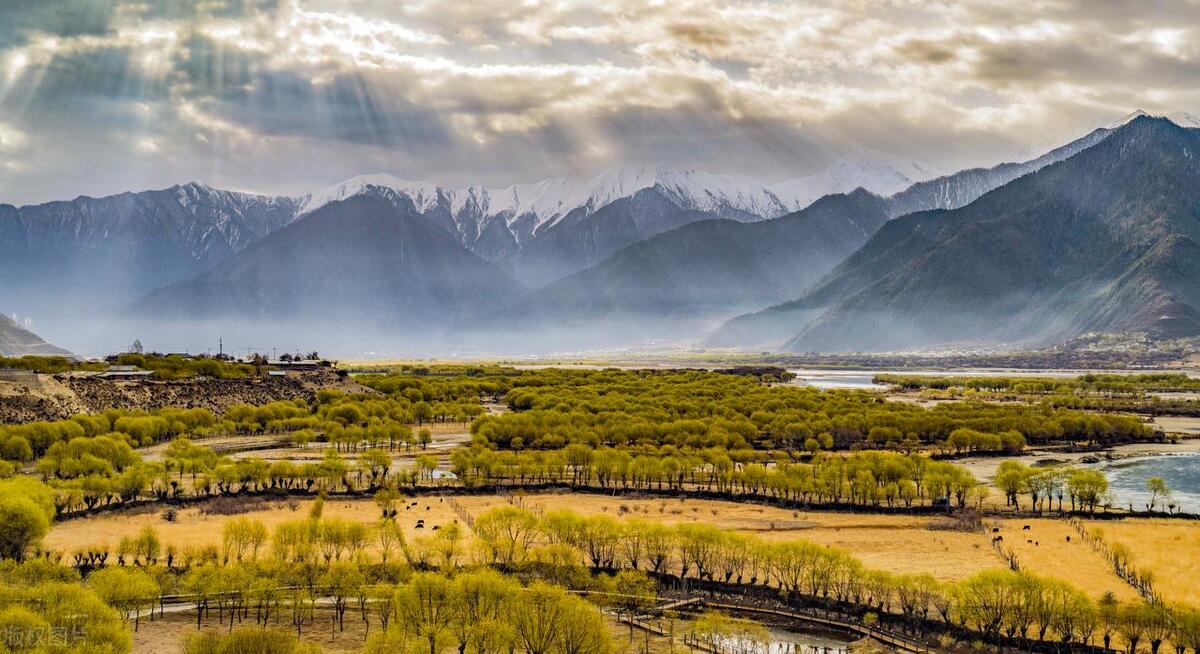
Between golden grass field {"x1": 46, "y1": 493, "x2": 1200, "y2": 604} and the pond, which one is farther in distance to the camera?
golden grass field {"x1": 46, "y1": 493, "x2": 1200, "y2": 604}

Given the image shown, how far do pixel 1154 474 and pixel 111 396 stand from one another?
514 feet

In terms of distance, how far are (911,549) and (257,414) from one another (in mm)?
119849

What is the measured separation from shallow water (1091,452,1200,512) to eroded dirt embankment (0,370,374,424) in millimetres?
139981

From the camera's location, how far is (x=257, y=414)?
6486 inches

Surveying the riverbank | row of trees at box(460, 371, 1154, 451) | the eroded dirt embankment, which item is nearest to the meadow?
row of trees at box(460, 371, 1154, 451)

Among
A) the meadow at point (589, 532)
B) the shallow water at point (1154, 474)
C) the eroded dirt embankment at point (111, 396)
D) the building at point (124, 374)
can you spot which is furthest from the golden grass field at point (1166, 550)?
the building at point (124, 374)

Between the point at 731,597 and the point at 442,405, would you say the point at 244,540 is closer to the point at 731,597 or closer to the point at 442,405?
the point at 731,597

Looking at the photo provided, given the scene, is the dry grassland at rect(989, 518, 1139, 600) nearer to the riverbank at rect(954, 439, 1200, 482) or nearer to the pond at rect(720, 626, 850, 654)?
the pond at rect(720, 626, 850, 654)

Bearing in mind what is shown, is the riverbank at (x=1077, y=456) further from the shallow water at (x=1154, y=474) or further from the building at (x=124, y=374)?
the building at (x=124, y=374)

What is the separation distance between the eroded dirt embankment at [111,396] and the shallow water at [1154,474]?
139981mm

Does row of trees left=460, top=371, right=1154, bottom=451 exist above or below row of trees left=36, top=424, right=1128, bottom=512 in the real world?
above

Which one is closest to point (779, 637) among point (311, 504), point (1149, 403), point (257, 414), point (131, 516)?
point (311, 504)

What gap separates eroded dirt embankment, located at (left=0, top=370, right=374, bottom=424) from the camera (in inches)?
5640

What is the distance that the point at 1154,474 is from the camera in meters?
117
